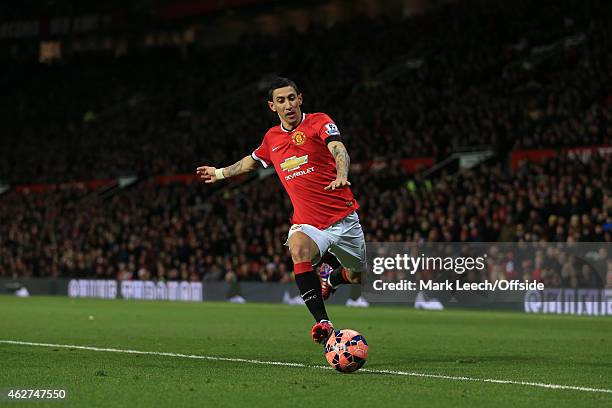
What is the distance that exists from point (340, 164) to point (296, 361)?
80.4 inches

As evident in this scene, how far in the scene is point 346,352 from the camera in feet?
28.1

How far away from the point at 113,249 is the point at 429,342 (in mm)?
23485

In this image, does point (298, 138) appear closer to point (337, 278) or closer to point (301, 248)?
point (301, 248)

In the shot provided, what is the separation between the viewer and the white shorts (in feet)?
32.3

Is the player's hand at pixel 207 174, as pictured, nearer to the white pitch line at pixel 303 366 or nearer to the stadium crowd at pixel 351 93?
the white pitch line at pixel 303 366

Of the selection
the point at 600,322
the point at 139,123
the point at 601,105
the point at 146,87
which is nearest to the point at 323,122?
the point at 600,322

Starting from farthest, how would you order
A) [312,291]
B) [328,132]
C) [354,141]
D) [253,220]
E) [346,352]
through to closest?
1. [354,141]
2. [253,220]
3. [328,132]
4. [312,291]
5. [346,352]

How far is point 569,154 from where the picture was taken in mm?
26203

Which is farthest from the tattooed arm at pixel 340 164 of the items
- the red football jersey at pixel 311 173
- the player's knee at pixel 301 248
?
the player's knee at pixel 301 248

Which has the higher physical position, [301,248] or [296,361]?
[301,248]

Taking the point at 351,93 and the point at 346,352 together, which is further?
the point at 351,93

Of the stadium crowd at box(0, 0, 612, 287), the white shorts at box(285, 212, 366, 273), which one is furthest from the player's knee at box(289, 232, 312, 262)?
the stadium crowd at box(0, 0, 612, 287)

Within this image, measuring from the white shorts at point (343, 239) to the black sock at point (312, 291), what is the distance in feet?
1.02

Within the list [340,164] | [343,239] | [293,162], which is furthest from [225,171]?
[340,164]
